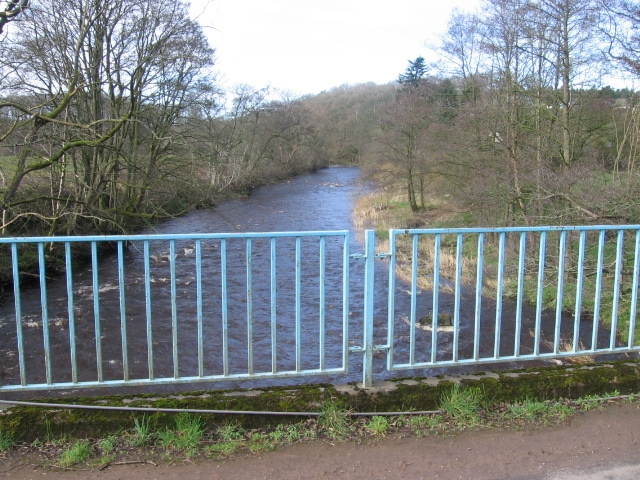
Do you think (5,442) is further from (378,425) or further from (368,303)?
(368,303)

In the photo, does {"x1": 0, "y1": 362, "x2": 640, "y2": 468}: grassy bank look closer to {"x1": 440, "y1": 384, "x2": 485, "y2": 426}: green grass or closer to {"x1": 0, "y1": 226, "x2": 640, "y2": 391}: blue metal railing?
{"x1": 440, "y1": 384, "x2": 485, "y2": 426}: green grass

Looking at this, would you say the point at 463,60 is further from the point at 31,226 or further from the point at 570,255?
the point at 31,226

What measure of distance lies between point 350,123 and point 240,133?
1286 inches

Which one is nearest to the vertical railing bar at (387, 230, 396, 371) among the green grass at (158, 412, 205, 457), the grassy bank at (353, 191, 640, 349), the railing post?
the railing post


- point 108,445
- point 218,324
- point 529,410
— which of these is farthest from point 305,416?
point 218,324

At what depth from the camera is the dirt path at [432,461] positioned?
2818mm

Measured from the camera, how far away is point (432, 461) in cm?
296

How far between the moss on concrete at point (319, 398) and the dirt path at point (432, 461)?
25 cm

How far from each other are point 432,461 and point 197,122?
19154mm

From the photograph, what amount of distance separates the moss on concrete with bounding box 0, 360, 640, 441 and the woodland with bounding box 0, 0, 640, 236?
6389 millimetres

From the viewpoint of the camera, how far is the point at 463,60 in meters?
19.7

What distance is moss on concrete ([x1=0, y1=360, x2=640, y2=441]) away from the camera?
3.08 m

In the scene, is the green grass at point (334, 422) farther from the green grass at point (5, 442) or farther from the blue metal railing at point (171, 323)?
the blue metal railing at point (171, 323)

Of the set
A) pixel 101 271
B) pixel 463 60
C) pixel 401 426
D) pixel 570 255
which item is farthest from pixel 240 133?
pixel 401 426
